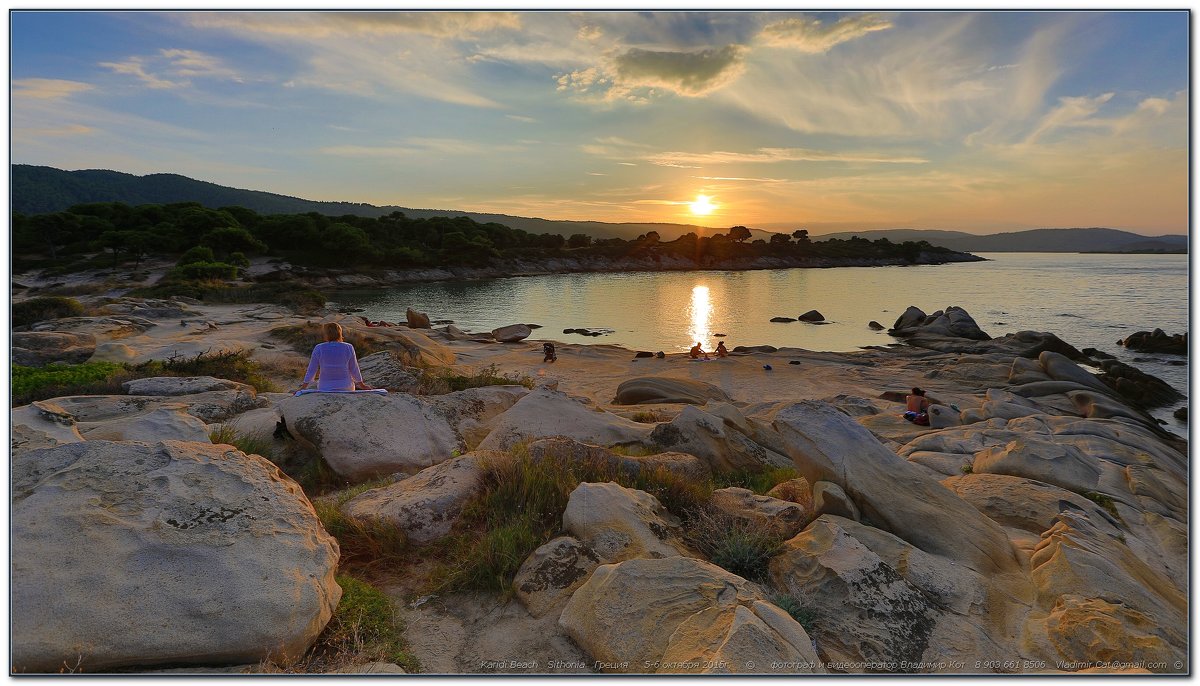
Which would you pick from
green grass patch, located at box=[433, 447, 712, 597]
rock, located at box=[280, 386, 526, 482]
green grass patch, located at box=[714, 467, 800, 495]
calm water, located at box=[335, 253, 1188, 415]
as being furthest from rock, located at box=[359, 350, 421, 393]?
calm water, located at box=[335, 253, 1188, 415]

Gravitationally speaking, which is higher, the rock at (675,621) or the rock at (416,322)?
the rock at (675,621)

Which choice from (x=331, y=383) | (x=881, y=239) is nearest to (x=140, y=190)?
(x=331, y=383)

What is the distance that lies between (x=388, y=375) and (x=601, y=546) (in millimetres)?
8539

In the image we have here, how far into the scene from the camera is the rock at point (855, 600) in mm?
4090

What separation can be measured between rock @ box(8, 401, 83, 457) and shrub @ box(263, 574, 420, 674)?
3594 mm

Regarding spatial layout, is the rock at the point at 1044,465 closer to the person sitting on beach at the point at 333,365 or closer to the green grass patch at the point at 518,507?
the green grass patch at the point at 518,507

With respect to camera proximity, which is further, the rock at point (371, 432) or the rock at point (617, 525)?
the rock at point (371, 432)

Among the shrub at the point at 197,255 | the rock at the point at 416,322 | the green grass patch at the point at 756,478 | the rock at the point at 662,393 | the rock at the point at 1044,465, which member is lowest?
the rock at the point at 416,322

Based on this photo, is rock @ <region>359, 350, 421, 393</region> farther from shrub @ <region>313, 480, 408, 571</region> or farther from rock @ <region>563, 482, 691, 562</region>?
rock @ <region>563, 482, 691, 562</region>

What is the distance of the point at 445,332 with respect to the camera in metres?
33.5

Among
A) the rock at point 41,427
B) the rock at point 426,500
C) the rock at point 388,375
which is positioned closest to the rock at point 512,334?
the rock at point 388,375

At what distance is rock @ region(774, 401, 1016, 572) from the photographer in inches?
214

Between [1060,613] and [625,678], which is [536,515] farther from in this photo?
[1060,613]

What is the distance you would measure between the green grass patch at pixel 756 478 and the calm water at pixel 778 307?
25.0 meters
